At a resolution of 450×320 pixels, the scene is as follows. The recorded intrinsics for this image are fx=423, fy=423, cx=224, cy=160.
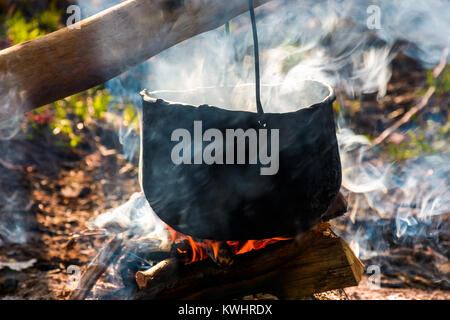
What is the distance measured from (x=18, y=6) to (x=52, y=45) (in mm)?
4321

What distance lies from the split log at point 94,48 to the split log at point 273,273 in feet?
2.56

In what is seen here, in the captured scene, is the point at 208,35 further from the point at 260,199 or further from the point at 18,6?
the point at 18,6

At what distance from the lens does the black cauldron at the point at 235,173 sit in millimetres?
1382

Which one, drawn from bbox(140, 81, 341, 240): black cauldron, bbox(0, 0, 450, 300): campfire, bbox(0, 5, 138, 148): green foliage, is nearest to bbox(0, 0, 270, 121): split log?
bbox(0, 0, 450, 300): campfire

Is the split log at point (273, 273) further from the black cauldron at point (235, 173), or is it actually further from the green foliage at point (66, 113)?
the green foliage at point (66, 113)

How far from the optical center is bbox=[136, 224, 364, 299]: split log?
1706 millimetres

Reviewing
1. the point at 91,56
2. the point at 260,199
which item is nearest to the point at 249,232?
the point at 260,199

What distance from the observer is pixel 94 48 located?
4.68 feet

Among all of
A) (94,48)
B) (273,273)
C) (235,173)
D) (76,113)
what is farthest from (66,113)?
(235,173)

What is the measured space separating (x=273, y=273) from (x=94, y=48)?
45.9 inches

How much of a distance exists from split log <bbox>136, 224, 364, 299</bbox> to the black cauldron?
28 centimetres

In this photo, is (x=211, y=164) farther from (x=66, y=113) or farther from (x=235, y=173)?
(x=66, y=113)

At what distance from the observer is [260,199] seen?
1432mm

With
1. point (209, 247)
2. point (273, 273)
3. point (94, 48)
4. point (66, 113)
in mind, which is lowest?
point (273, 273)
